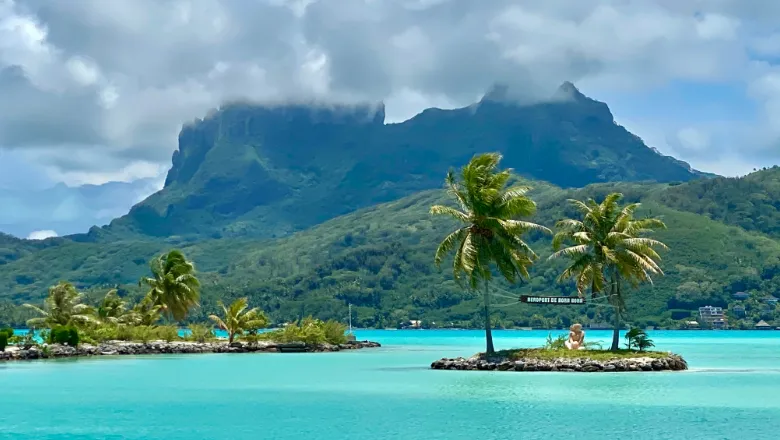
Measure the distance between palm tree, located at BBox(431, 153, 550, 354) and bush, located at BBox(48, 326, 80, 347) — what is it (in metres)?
39.4

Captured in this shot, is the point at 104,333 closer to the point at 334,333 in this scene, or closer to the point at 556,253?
the point at 334,333

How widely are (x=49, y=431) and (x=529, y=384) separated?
22.8 metres

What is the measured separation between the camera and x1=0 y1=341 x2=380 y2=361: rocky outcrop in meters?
77.3

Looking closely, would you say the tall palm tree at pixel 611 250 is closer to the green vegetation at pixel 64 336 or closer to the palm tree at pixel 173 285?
the green vegetation at pixel 64 336

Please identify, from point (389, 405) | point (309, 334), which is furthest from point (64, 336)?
point (389, 405)

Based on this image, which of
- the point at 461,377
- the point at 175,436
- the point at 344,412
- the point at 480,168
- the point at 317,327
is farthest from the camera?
the point at 317,327

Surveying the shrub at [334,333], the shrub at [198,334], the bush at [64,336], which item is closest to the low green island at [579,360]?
the bush at [64,336]

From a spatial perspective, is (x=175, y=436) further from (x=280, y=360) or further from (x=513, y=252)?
(x=280, y=360)

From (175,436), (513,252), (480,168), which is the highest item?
(480,168)

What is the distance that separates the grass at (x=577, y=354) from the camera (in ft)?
174

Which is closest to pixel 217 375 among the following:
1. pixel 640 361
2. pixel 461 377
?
pixel 461 377

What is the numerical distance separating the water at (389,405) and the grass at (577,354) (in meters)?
2.23

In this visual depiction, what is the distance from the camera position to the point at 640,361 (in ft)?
171

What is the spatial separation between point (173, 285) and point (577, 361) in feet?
184
